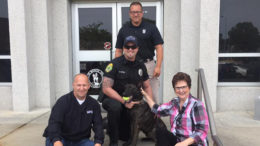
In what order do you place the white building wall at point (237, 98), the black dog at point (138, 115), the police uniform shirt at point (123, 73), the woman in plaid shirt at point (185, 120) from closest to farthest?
the woman in plaid shirt at point (185, 120)
the black dog at point (138, 115)
the police uniform shirt at point (123, 73)
the white building wall at point (237, 98)

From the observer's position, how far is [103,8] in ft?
18.3

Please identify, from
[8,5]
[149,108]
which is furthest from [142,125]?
[8,5]

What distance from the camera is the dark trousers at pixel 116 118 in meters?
2.93

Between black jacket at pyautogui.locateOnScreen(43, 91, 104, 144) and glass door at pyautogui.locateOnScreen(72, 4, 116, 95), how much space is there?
308 centimetres

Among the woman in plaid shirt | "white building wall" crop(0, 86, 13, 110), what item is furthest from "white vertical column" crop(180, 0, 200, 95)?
"white building wall" crop(0, 86, 13, 110)

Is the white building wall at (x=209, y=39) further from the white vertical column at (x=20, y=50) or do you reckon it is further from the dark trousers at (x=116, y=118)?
the white vertical column at (x=20, y=50)

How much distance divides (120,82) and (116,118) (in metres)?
0.47

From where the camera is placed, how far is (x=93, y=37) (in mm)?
5637

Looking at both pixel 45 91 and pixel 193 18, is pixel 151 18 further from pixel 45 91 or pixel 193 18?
pixel 45 91

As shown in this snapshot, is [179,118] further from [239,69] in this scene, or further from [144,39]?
[239,69]

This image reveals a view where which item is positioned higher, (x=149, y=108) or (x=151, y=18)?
(x=151, y=18)

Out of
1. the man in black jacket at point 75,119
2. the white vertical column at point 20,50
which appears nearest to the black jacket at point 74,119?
the man in black jacket at point 75,119

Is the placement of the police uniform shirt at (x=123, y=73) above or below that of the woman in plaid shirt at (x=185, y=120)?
above

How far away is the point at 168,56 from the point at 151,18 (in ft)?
3.27
